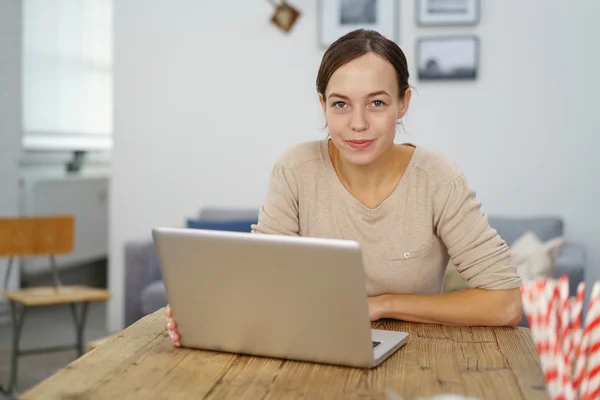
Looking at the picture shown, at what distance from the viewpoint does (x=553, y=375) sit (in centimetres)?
84

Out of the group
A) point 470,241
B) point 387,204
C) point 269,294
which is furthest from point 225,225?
point 269,294

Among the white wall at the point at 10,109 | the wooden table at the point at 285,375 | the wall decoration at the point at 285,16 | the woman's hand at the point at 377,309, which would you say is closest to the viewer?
the wooden table at the point at 285,375

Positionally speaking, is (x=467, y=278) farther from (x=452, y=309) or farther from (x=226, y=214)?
(x=226, y=214)

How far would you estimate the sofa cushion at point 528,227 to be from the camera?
3260 millimetres

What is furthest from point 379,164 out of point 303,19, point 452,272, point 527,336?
point 303,19

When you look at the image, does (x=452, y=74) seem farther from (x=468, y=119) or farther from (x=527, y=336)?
(x=527, y=336)

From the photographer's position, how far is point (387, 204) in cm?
163

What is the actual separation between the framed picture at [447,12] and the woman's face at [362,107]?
2052mm

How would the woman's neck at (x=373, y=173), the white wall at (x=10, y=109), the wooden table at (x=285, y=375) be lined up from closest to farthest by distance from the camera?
1. the wooden table at (x=285, y=375)
2. the woman's neck at (x=373, y=173)
3. the white wall at (x=10, y=109)

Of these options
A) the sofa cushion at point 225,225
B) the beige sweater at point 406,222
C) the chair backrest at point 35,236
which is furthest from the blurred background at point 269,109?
the beige sweater at point 406,222

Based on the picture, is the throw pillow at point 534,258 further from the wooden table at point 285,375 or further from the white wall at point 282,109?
the wooden table at point 285,375

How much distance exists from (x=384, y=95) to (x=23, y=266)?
3761 mm

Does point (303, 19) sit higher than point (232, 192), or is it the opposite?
point (303, 19)

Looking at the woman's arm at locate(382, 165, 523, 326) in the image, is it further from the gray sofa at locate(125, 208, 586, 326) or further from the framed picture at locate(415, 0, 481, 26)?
the framed picture at locate(415, 0, 481, 26)
